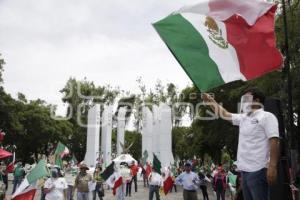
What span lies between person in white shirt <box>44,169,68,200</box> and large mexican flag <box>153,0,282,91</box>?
6.93m

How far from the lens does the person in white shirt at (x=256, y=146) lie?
5.38 m

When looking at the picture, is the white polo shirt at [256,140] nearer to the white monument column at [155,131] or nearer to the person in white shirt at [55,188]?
the person in white shirt at [55,188]

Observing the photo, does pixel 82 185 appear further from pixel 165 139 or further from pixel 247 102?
pixel 165 139

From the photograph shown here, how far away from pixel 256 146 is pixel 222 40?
107 inches

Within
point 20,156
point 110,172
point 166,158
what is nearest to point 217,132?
point 166,158

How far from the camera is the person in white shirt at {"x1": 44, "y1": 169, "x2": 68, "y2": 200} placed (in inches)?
515

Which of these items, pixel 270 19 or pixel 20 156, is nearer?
pixel 270 19

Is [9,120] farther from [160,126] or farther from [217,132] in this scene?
[217,132]

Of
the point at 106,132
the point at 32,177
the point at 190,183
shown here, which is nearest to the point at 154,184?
the point at 190,183

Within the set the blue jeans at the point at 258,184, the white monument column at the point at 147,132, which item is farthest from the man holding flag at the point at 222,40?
the white monument column at the point at 147,132

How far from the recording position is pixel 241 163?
558 cm

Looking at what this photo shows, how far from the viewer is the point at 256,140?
5500 mm

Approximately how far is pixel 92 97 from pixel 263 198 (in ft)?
206

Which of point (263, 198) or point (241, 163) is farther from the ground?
point (241, 163)
